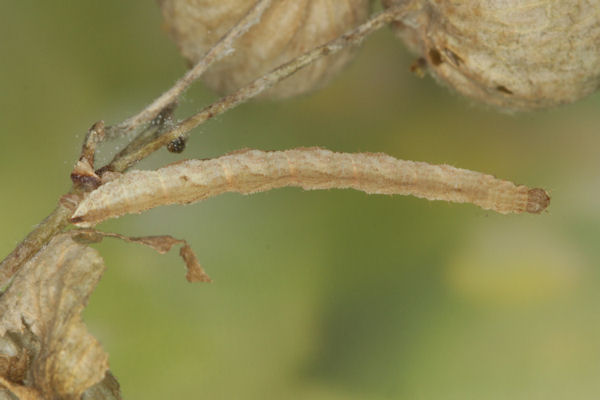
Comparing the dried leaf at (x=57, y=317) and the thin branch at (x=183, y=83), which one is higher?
the thin branch at (x=183, y=83)

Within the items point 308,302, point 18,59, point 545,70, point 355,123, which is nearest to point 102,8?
point 18,59

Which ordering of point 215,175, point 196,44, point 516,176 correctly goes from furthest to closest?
point 516,176
point 196,44
point 215,175

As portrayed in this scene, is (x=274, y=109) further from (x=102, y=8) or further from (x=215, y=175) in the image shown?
(x=215, y=175)

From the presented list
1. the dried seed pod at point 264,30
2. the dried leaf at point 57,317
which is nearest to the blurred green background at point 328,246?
the dried seed pod at point 264,30

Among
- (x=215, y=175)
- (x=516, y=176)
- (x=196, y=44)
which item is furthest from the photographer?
(x=516, y=176)

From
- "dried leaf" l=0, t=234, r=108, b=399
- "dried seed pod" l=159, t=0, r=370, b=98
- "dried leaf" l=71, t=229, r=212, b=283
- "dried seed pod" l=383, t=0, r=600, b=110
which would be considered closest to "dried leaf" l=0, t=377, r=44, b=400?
"dried leaf" l=0, t=234, r=108, b=399

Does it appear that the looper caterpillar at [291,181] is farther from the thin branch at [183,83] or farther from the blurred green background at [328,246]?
the blurred green background at [328,246]
